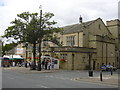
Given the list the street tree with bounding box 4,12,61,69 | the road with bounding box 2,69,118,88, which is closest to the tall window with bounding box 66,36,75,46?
the street tree with bounding box 4,12,61,69

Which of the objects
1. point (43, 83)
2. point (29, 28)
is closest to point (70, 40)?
point (29, 28)

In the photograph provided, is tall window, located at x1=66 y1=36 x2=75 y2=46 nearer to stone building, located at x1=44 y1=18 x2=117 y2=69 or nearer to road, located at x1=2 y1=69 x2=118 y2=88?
stone building, located at x1=44 y1=18 x2=117 y2=69

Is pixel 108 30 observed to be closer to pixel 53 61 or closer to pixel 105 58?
pixel 105 58

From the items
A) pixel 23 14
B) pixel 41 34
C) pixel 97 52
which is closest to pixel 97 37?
pixel 97 52

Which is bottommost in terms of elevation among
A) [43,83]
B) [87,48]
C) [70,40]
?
[43,83]

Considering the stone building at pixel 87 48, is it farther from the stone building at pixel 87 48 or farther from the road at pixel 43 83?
the road at pixel 43 83

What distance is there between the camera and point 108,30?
51438mm

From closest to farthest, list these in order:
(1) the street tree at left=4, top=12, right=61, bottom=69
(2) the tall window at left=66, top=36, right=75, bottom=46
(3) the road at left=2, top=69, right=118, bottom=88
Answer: (3) the road at left=2, top=69, right=118, bottom=88 → (1) the street tree at left=4, top=12, right=61, bottom=69 → (2) the tall window at left=66, top=36, right=75, bottom=46

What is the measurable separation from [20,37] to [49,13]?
20.6 ft

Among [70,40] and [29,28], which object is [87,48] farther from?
[29,28]

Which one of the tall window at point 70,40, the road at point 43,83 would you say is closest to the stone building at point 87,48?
the tall window at point 70,40

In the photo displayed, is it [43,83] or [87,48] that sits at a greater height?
[87,48]

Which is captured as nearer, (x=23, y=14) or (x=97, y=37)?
(x=23, y=14)

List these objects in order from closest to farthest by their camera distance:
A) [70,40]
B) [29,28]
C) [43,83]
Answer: [43,83] → [29,28] → [70,40]
